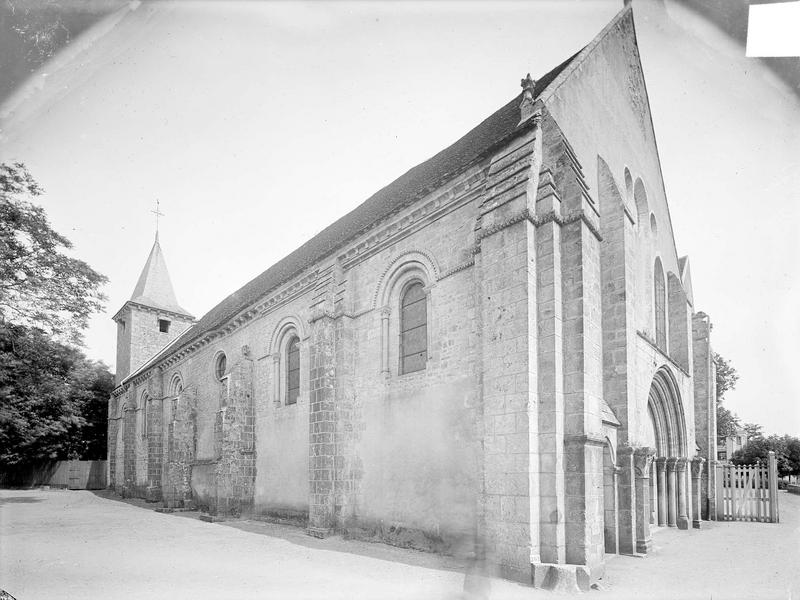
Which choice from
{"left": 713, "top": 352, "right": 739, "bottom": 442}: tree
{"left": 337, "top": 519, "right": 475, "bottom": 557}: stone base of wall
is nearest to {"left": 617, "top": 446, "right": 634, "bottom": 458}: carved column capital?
{"left": 337, "top": 519, "right": 475, "bottom": 557}: stone base of wall

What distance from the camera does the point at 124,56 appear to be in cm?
717

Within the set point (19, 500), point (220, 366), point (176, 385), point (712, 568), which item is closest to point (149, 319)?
point (176, 385)

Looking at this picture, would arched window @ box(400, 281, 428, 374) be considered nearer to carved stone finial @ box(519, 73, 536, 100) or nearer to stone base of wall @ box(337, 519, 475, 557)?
stone base of wall @ box(337, 519, 475, 557)

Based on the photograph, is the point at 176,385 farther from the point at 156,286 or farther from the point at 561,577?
the point at 561,577

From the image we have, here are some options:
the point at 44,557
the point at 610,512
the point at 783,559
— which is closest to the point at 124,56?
the point at 44,557

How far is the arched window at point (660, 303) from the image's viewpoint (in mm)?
14180

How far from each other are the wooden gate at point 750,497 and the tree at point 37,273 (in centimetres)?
1885

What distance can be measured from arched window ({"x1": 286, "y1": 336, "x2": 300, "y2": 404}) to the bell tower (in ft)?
71.0

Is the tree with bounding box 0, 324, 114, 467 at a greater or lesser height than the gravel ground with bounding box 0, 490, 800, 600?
greater

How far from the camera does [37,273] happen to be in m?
13.6

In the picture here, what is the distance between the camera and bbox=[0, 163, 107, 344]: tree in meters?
10.8

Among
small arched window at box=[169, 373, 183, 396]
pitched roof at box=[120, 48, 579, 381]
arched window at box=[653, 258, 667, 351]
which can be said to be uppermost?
pitched roof at box=[120, 48, 579, 381]

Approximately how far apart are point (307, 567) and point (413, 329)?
4.97 meters

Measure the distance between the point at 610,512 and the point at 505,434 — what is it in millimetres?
3069
